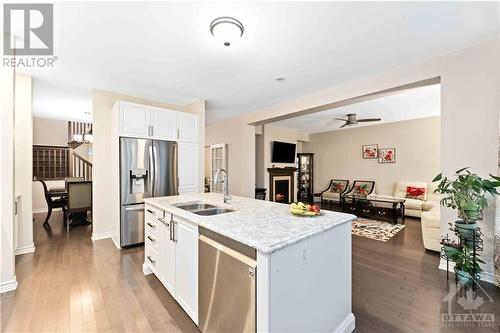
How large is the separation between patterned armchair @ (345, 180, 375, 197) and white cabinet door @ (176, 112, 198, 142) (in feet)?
17.5

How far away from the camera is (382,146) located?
270 inches

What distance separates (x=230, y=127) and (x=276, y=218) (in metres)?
4.87

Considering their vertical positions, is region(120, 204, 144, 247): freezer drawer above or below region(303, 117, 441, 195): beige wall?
below

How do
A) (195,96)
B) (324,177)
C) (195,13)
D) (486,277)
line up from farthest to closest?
(324,177) → (195,96) → (486,277) → (195,13)

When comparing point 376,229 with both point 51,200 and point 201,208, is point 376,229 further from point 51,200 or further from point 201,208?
point 51,200

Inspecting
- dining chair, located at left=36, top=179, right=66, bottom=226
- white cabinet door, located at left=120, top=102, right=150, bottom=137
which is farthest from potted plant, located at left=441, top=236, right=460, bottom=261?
dining chair, located at left=36, top=179, right=66, bottom=226

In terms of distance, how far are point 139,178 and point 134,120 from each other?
941 millimetres

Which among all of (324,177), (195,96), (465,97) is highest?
(195,96)

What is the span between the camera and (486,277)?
2426 mm

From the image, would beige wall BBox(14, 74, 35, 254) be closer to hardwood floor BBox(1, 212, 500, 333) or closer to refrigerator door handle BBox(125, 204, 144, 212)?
hardwood floor BBox(1, 212, 500, 333)

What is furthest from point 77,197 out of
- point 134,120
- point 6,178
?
point 6,178

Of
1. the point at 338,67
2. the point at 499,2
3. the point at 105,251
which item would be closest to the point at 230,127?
the point at 338,67

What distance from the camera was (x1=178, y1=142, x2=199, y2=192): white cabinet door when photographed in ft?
13.4

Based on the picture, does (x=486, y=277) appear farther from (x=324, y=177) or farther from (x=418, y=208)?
(x=324, y=177)
